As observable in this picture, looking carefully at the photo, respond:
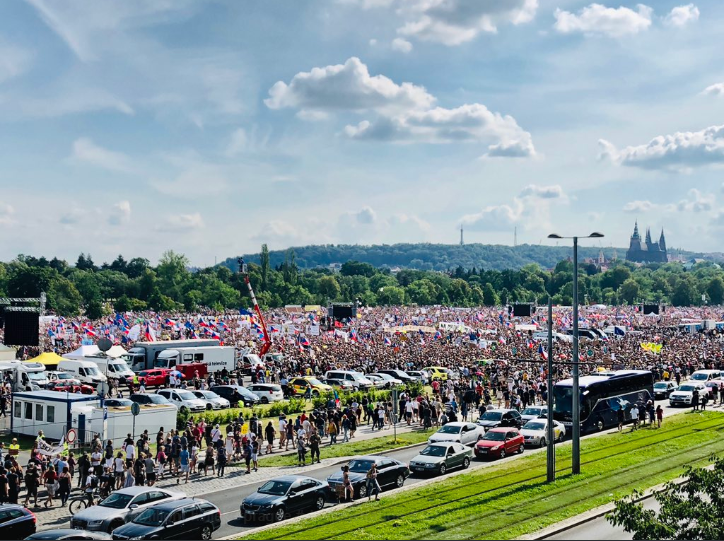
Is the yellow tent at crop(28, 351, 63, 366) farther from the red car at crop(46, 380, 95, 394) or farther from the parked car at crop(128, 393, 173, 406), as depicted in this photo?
the parked car at crop(128, 393, 173, 406)

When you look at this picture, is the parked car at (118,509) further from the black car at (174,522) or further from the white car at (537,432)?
the white car at (537,432)

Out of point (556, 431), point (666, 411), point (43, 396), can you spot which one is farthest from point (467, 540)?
point (666, 411)

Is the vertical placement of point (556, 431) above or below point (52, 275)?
below

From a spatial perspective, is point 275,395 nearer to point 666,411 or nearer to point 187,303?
point 666,411

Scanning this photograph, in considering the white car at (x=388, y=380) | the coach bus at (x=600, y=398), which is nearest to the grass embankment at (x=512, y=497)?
the coach bus at (x=600, y=398)

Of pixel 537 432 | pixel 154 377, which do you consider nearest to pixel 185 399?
pixel 154 377

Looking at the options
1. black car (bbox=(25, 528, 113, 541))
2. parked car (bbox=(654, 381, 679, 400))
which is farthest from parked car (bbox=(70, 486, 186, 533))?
parked car (bbox=(654, 381, 679, 400))
